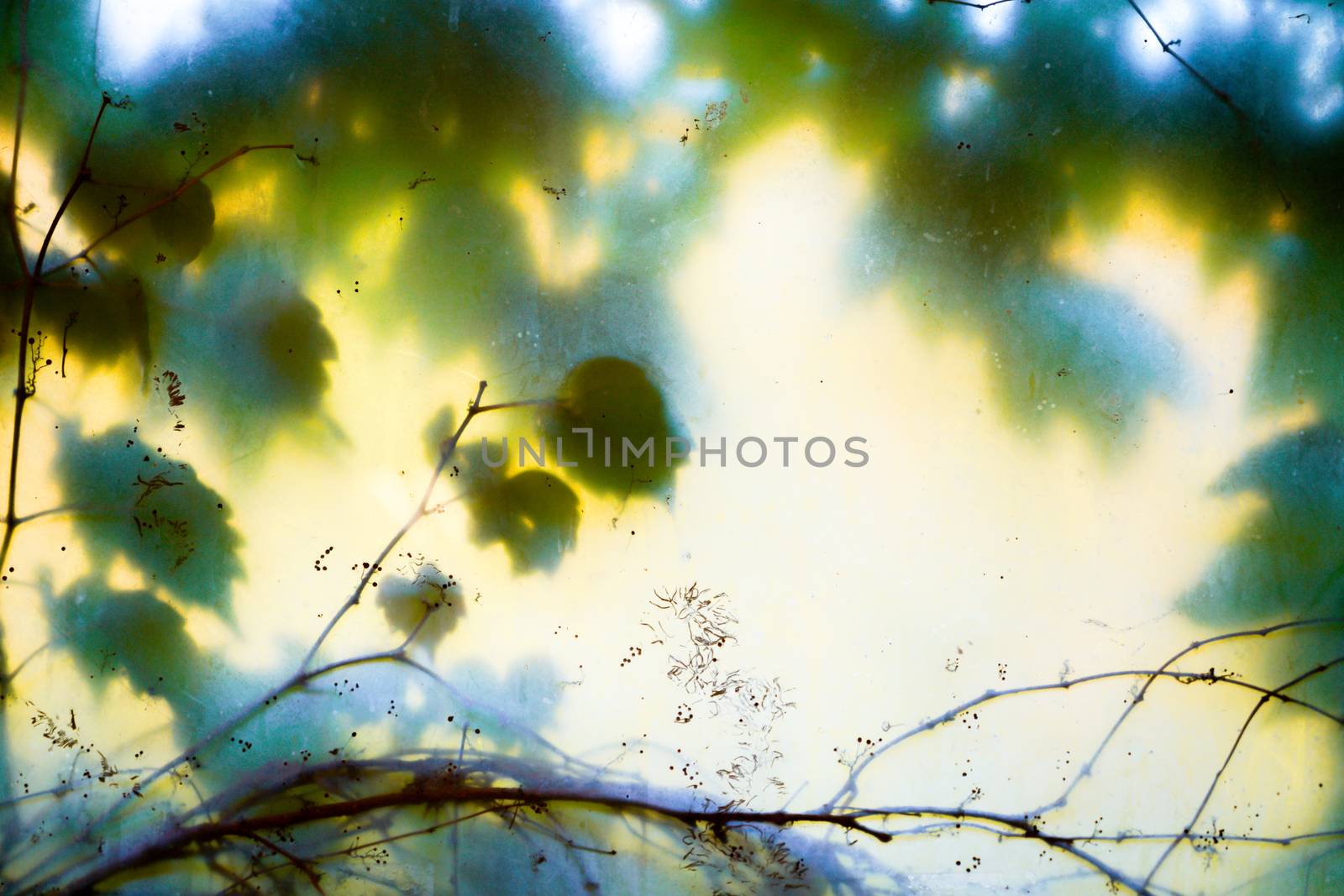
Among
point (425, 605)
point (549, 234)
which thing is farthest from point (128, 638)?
point (549, 234)

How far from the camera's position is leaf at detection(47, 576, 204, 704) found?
1.49 metres

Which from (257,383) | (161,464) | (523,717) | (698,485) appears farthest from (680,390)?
(161,464)

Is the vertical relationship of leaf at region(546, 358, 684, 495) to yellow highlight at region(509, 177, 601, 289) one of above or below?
below

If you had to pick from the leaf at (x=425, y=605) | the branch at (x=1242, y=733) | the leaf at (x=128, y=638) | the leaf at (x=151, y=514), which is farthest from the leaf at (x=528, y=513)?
the branch at (x=1242, y=733)

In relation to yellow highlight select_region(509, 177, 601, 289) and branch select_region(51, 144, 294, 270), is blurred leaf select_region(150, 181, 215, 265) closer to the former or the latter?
branch select_region(51, 144, 294, 270)

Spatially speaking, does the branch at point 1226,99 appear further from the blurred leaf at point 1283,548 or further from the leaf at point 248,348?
the leaf at point 248,348

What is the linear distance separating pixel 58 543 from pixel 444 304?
876 mm

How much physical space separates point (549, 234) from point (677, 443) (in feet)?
1.50

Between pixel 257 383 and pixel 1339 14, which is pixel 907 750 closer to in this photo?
pixel 257 383

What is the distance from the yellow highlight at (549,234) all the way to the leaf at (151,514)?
31.0 inches

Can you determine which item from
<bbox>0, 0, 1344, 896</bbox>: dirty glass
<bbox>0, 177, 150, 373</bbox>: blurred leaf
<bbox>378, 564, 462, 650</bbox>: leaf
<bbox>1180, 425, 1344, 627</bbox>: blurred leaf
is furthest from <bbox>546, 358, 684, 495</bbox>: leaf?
<bbox>1180, 425, 1344, 627</bbox>: blurred leaf

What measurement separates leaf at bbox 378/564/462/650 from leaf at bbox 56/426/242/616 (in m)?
0.31

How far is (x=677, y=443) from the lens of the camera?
146 centimetres

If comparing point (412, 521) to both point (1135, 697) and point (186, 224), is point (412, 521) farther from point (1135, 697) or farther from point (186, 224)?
point (1135, 697)
